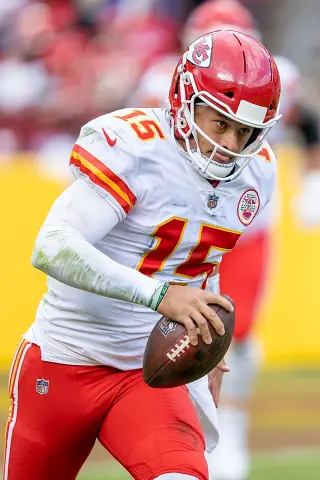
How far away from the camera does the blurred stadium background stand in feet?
24.0

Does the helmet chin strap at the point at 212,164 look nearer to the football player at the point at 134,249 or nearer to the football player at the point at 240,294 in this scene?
the football player at the point at 134,249

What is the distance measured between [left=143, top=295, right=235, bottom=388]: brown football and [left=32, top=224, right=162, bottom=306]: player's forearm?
120 millimetres

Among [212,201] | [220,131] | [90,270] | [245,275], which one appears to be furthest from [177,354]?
[245,275]

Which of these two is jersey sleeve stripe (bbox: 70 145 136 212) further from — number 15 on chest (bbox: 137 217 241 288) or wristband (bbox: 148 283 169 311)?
wristband (bbox: 148 283 169 311)

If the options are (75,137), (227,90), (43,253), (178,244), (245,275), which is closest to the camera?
(43,253)

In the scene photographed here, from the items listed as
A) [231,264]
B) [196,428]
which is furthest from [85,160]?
[231,264]

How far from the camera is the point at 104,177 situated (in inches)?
130

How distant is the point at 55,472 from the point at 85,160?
96 centimetres

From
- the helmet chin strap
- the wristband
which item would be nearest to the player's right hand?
the wristband

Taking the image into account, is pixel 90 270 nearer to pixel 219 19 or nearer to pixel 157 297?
pixel 157 297

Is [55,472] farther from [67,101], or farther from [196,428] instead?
[67,101]

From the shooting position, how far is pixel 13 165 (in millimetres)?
8414

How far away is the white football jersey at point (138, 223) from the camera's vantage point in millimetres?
3363

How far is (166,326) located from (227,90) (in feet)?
2.32
